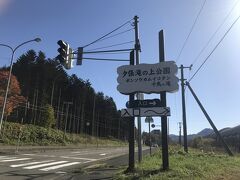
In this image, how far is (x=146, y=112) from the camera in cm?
1647

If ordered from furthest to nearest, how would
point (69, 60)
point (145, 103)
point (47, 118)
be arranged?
point (47, 118) → point (69, 60) → point (145, 103)

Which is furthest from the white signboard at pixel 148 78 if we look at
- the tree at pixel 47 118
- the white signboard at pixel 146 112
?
the tree at pixel 47 118

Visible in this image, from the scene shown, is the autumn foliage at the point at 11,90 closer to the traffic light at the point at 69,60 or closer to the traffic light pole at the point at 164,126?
the traffic light at the point at 69,60

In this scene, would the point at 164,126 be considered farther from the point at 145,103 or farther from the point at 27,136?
the point at 27,136

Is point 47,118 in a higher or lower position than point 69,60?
higher

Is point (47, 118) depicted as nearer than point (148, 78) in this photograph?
No

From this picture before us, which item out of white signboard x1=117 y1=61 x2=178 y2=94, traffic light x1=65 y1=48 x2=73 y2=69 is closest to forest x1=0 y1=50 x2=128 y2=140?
traffic light x1=65 y1=48 x2=73 y2=69

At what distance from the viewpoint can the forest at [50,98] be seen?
235 ft

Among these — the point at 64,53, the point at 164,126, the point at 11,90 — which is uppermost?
the point at 11,90

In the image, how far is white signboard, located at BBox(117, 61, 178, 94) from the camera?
16422mm

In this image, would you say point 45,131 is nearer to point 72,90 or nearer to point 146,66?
point 72,90

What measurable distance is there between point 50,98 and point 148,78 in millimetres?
71094

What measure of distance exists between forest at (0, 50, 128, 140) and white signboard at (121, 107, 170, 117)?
139 ft

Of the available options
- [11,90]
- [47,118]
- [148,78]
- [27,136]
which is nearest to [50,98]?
[47,118]
